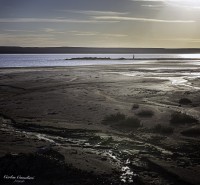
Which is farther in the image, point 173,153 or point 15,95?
point 15,95

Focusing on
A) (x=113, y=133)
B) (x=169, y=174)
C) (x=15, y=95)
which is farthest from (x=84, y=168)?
(x=15, y=95)

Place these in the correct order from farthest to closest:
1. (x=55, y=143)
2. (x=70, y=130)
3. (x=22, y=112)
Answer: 1. (x=22, y=112)
2. (x=70, y=130)
3. (x=55, y=143)

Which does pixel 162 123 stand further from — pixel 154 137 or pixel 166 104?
pixel 166 104

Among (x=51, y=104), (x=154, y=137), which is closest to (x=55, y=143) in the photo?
(x=154, y=137)

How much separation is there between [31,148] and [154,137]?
4089 mm

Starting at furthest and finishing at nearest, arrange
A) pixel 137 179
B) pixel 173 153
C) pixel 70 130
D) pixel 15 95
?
pixel 15 95, pixel 70 130, pixel 173 153, pixel 137 179

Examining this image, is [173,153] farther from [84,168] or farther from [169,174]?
[84,168]

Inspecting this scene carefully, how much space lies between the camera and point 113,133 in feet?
40.7

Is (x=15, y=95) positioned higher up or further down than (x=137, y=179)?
further down

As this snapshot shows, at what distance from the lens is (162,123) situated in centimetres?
1384

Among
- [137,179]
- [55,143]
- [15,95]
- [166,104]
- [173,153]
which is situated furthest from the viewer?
[15,95]

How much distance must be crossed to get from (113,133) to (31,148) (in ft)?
10.5

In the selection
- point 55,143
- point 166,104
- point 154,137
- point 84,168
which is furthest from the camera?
point 166,104

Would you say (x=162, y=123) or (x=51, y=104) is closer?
(x=162, y=123)
